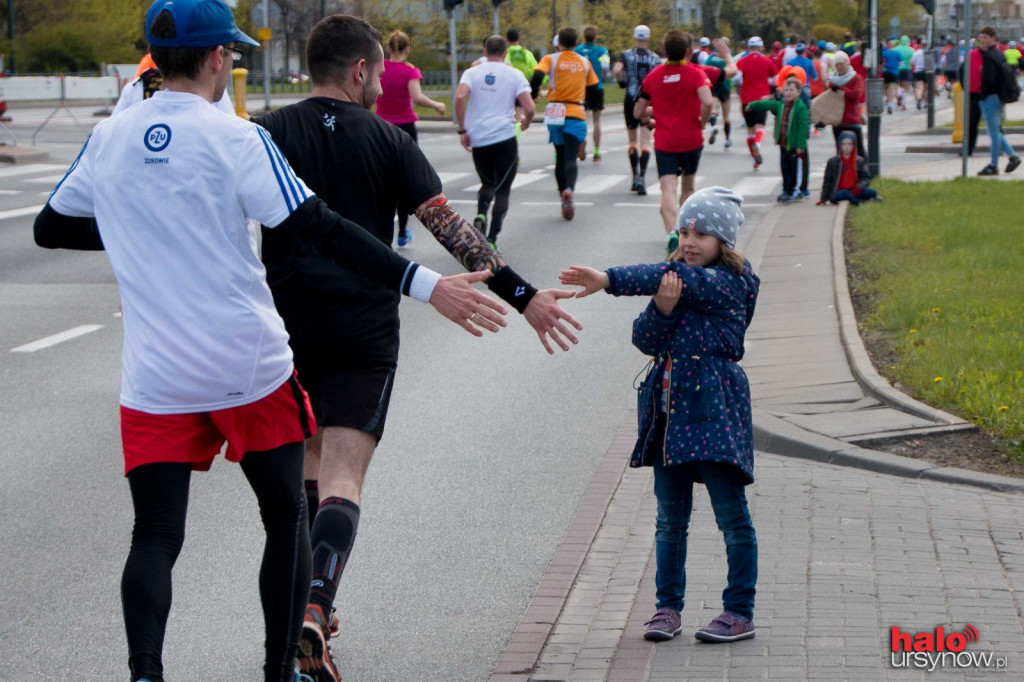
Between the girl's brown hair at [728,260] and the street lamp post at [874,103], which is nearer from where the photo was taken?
the girl's brown hair at [728,260]

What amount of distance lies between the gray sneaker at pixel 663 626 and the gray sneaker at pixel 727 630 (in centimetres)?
8

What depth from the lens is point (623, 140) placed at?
101 feet

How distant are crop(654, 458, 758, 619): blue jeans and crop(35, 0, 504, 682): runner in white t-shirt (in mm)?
1409

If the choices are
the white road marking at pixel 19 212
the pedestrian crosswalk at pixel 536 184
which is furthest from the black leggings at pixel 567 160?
the white road marking at pixel 19 212

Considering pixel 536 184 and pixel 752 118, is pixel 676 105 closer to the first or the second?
pixel 536 184

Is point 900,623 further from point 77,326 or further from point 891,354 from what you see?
point 77,326

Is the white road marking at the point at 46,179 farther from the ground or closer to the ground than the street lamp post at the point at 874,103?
closer to the ground

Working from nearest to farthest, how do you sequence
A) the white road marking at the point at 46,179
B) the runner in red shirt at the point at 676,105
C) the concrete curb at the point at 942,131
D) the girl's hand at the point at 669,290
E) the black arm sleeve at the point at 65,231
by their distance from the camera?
the black arm sleeve at the point at 65,231 < the girl's hand at the point at 669,290 < the runner in red shirt at the point at 676,105 < the white road marking at the point at 46,179 < the concrete curb at the point at 942,131

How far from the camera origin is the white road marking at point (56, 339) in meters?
9.46

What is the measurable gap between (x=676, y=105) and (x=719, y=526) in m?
9.40

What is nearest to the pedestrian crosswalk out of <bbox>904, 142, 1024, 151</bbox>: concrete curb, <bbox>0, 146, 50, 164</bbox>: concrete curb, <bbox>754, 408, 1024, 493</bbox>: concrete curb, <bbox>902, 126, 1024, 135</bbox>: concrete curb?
<bbox>0, 146, 50, 164</bbox>: concrete curb

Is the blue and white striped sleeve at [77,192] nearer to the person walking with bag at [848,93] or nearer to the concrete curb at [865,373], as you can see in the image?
the concrete curb at [865,373]

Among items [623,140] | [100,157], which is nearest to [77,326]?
[100,157]

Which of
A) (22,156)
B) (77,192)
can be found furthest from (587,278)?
(22,156)
